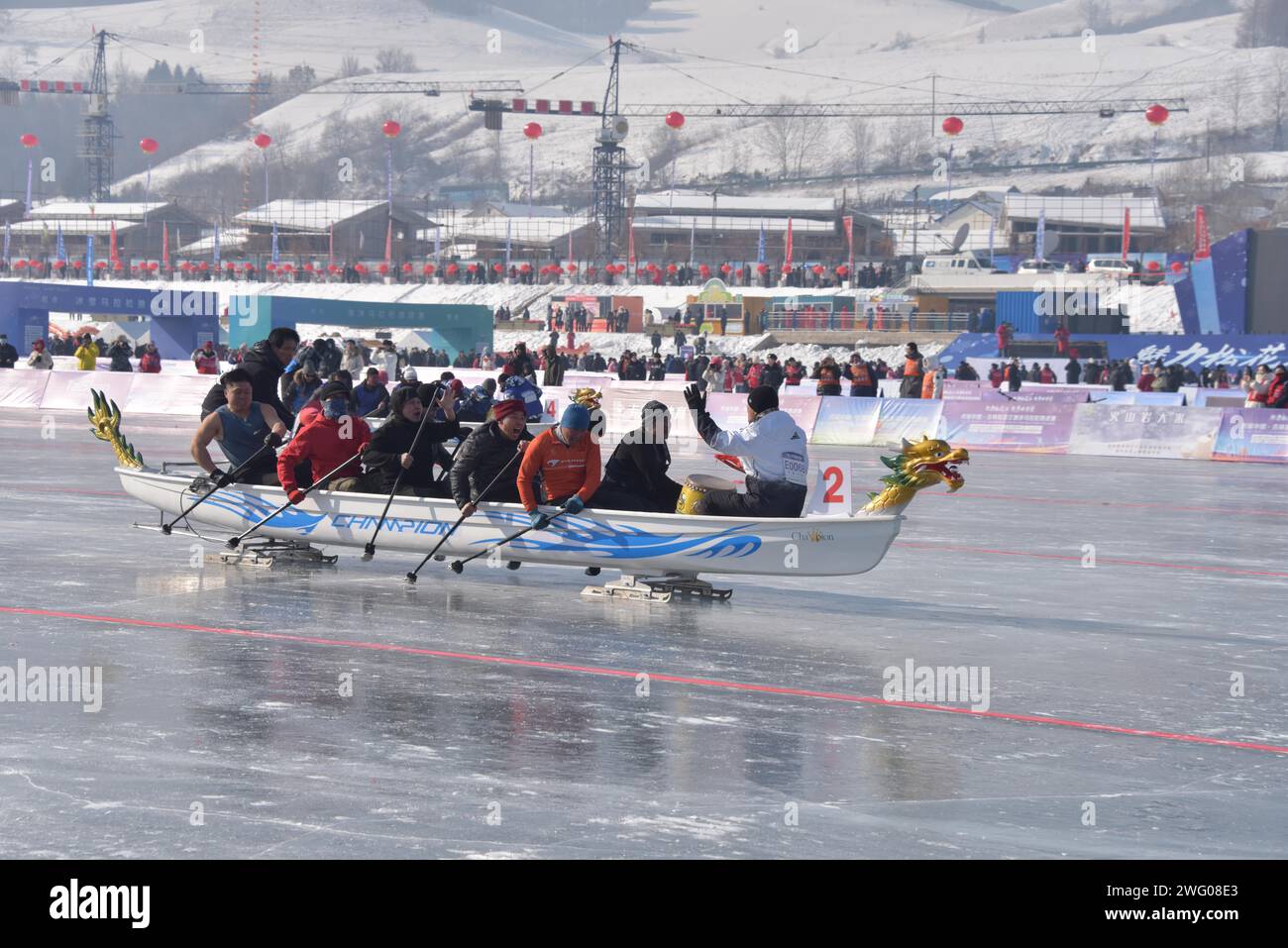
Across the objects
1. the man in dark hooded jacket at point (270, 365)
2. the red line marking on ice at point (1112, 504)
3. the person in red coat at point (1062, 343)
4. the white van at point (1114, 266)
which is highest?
the white van at point (1114, 266)

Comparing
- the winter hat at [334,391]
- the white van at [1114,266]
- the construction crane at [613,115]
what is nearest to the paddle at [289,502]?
the winter hat at [334,391]

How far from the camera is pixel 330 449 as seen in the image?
13.2m

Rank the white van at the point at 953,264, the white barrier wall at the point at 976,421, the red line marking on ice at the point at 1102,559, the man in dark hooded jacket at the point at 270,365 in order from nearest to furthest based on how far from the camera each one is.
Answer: the man in dark hooded jacket at the point at 270,365, the red line marking on ice at the point at 1102,559, the white barrier wall at the point at 976,421, the white van at the point at 953,264

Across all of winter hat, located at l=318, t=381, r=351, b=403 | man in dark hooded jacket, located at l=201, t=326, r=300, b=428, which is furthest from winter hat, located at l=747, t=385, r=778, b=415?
man in dark hooded jacket, located at l=201, t=326, r=300, b=428

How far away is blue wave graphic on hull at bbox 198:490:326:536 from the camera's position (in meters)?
13.1

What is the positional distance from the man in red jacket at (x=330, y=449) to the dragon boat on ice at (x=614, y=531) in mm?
184

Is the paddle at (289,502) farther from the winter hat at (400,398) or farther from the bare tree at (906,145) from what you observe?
the bare tree at (906,145)

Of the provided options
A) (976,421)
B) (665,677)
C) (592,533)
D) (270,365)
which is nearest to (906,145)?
(976,421)

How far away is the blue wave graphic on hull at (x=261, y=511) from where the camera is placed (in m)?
13.1

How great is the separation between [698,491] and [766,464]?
1.66 feet

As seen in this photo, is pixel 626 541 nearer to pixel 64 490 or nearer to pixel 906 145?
pixel 64 490

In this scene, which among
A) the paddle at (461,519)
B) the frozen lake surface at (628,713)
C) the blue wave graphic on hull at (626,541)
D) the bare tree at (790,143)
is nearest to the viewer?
the frozen lake surface at (628,713)

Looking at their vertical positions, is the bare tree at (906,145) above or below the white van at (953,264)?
above

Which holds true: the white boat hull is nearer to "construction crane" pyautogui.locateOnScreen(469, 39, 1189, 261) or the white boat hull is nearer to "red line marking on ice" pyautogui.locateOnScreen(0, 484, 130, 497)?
"red line marking on ice" pyautogui.locateOnScreen(0, 484, 130, 497)
